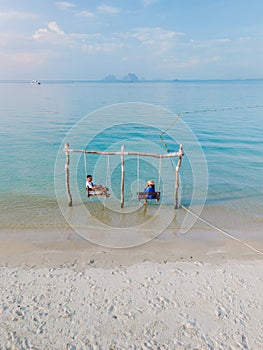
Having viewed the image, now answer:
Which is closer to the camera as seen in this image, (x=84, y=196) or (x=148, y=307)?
(x=148, y=307)

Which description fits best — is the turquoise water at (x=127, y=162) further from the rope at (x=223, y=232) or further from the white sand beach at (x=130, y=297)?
the white sand beach at (x=130, y=297)

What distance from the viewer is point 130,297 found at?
590 centimetres

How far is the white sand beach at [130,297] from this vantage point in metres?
4.95

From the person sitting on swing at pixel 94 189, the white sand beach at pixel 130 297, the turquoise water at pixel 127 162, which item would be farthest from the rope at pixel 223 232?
the person sitting on swing at pixel 94 189

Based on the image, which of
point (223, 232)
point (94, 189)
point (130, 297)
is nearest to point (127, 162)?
point (94, 189)

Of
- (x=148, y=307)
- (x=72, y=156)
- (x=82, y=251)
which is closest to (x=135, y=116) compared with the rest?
(x=72, y=156)

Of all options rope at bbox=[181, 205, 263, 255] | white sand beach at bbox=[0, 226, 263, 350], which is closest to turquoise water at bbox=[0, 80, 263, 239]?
rope at bbox=[181, 205, 263, 255]

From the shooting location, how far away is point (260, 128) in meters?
29.4

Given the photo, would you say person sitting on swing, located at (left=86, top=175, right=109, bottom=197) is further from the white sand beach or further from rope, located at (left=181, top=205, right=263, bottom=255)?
rope, located at (left=181, top=205, right=263, bottom=255)

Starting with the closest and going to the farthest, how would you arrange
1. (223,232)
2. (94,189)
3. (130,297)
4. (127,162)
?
1. (130,297)
2. (223,232)
3. (94,189)
4. (127,162)

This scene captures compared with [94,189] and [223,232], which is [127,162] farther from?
[223,232]

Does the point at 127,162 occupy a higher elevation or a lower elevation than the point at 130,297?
higher

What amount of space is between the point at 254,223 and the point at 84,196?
6.99 meters

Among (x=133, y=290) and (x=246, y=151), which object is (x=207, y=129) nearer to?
(x=246, y=151)
